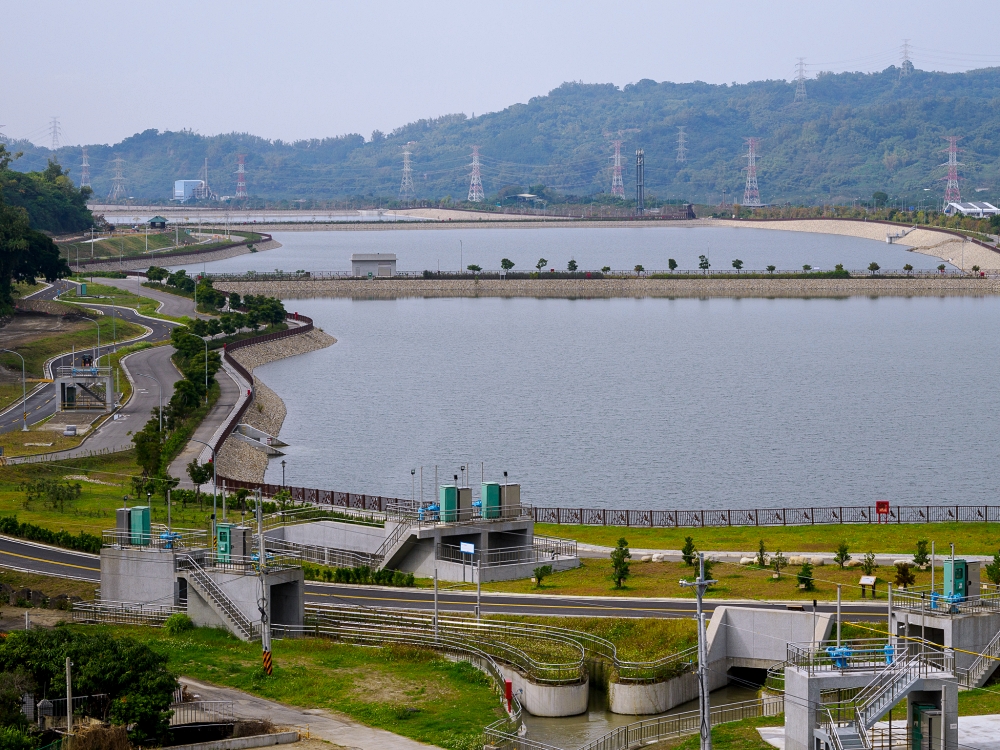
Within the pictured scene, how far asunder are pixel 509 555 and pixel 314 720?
56.7ft

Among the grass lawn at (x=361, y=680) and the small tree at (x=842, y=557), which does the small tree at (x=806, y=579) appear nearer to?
the small tree at (x=842, y=557)

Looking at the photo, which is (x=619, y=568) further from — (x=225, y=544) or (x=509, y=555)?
(x=225, y=544)

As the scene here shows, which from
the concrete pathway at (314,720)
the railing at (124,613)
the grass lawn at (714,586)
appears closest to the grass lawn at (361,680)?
the concrete pathway at (314,720)

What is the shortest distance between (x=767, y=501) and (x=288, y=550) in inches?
970

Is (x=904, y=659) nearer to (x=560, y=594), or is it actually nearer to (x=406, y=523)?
(x=560, y=594)

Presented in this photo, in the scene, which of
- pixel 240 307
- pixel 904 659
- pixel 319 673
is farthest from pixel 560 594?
pixel 240 307

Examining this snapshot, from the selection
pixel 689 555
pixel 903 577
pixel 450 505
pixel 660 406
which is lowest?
pixel 660 406

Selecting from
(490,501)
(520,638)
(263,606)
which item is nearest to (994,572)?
(520,638)

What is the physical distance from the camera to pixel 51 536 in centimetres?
5153

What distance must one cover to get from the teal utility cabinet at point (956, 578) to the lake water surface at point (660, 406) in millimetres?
29614

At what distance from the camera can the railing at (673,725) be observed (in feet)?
107

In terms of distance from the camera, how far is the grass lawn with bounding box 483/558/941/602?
4182cm

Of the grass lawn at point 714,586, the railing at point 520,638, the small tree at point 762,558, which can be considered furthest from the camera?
the small tree at point 762,558

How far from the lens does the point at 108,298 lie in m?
141
